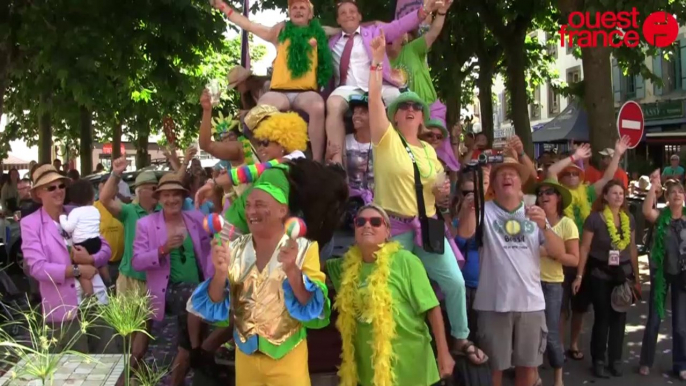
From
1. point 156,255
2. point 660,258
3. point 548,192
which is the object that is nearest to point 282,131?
point 156,255

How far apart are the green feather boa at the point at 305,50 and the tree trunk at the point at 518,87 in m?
9.64

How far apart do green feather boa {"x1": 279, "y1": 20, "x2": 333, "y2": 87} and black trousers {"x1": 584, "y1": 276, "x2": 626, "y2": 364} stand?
307 centimetres

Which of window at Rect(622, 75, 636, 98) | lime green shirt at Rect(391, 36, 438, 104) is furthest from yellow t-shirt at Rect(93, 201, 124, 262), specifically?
window at Rect(622, 75, 636, 98)

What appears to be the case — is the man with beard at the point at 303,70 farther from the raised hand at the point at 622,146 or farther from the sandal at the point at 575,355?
the sandal at the point at 575,355

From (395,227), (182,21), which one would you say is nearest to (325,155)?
(395,227)

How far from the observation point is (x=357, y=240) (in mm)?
3574

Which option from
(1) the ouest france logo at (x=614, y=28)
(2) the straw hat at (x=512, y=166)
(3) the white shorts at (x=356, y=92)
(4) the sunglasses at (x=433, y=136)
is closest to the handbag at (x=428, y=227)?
(4) the sunglasses at (x=433, y=136)

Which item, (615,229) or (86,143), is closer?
(615,229)

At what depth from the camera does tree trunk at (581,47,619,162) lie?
32.1 ft

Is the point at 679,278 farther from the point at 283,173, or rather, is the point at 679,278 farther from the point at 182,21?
the point at 182,21

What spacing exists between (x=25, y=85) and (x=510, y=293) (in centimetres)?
1098

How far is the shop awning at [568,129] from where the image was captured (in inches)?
817

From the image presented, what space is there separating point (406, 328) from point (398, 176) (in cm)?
85

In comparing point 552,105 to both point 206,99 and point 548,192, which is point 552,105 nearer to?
point 548,192
